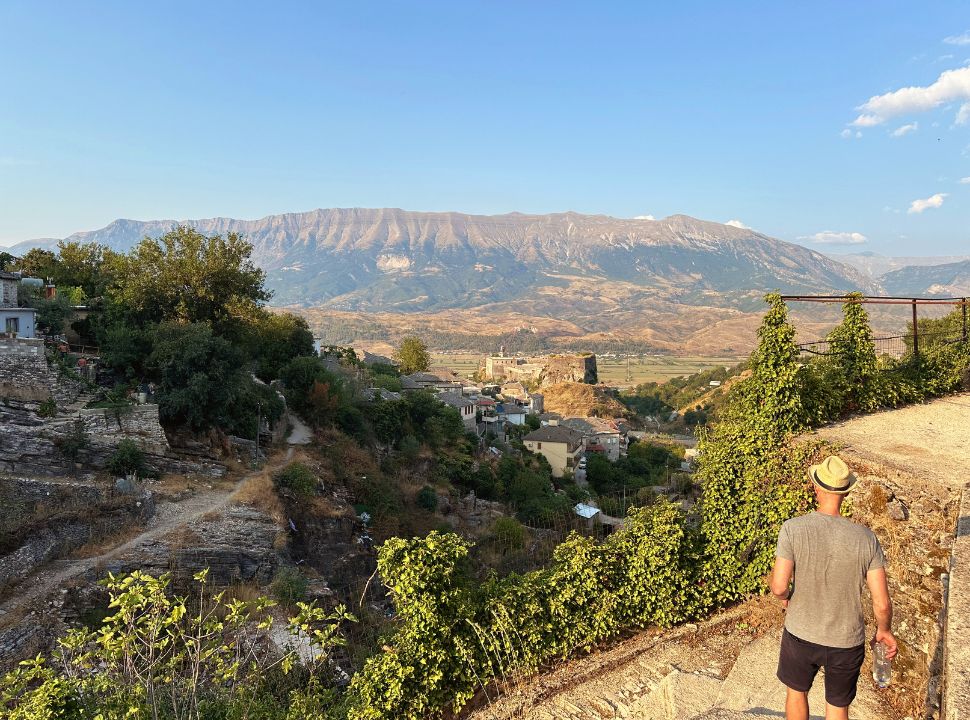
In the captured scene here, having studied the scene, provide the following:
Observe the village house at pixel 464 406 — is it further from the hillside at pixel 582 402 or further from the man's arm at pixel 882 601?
the man's arm at pixel 882 601

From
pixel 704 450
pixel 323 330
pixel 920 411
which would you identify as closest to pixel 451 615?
pixel 704 450

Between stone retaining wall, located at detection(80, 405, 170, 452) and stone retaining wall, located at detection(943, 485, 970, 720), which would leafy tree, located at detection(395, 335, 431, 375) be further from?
stone retaining wall, located at detection(943, 485, 970, 720)

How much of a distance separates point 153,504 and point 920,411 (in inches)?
662

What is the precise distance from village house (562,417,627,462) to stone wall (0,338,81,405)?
3386cm

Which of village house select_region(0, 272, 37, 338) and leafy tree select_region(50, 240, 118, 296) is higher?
leafy tree select_region(50, 240, 118, 296)

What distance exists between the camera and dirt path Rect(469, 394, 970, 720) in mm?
4918

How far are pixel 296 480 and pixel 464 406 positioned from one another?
2330cm

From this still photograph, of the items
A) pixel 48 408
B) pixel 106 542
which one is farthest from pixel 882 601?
pixel 48 408

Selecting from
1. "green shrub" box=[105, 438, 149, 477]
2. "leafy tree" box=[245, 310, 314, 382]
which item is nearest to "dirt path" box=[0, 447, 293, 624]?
"green shrub" box=[105, 438, 149, 477]

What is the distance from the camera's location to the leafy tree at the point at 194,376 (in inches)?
705

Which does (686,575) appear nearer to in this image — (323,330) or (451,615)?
(451,615)

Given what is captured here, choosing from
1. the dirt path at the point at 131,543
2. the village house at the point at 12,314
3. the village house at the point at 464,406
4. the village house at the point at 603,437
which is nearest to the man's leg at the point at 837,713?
the dirt path at the point at 131,543

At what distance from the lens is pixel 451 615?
20.8ft

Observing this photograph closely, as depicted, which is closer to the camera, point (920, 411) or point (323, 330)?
point (920, 411)
